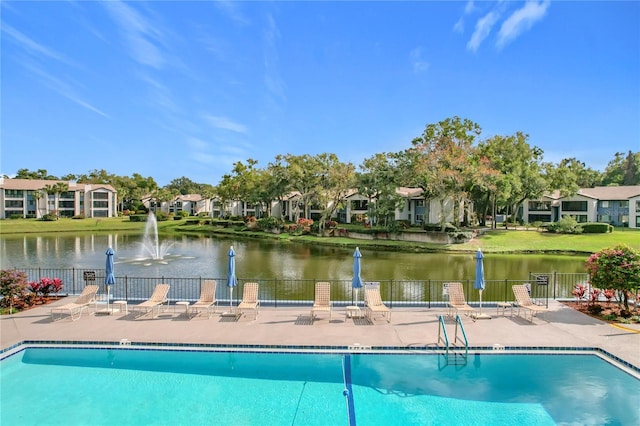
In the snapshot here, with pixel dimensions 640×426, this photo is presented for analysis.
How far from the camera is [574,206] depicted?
2594 inches

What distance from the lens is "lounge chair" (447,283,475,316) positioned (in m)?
13.8

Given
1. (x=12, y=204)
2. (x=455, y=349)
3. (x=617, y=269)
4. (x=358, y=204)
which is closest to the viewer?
(x=455, y=349)

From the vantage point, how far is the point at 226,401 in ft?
29.1

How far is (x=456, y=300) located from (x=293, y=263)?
22167 millimetres

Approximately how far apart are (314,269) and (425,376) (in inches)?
882

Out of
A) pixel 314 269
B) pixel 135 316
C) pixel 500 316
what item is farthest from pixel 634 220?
pixel 135 316

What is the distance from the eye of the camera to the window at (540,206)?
7006 cm

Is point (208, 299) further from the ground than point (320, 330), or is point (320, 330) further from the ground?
point (208, 299)

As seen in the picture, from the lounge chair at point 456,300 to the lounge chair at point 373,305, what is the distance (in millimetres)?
2387

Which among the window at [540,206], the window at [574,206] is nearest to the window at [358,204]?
the window at [540,206]

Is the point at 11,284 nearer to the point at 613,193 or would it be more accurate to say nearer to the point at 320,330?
the point at 320,330

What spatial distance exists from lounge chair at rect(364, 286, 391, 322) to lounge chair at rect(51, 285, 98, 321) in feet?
32.8

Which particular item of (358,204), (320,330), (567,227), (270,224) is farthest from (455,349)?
(358,204)

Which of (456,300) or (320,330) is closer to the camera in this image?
(320,330)
